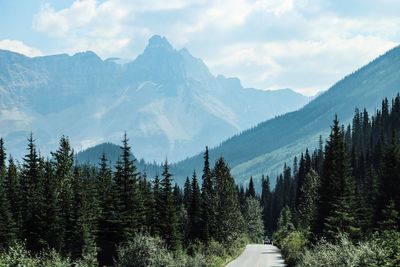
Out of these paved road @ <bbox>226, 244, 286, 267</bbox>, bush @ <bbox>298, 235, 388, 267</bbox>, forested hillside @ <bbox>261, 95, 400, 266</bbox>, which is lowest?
paved road @ <bbox>226, 244, 286, 267</bbox>

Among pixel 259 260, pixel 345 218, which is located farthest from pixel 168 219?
pixel 345 218

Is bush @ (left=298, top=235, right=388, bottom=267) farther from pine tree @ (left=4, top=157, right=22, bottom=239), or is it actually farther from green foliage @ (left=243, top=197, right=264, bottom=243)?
green foliage @ (left=243, top=197, right=264, bottom=243)

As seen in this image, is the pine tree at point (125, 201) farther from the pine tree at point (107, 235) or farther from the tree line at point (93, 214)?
the pine tree at point (107, 235)

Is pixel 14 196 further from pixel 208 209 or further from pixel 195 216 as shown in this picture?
pixel 208 209

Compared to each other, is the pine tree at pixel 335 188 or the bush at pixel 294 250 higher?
the pine tree at pixel 335 188

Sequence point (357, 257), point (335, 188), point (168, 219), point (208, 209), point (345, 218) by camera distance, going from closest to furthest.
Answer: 1. point (357, 257)
2. point (345, 218)
3. point (335, 188)
4. point (168, 219)
5. point (208, 209)

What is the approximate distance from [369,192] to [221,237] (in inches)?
1014

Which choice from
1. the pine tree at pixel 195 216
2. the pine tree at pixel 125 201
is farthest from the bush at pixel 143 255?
the pine tree at pixel 195 216

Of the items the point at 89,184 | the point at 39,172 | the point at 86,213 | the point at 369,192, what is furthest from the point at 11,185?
the point at 369,192

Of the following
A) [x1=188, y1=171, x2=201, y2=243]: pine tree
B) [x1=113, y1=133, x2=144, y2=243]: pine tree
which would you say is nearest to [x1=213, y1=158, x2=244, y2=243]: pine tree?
[x1=188, y1=171, x2=201, y2=243]: pine tree

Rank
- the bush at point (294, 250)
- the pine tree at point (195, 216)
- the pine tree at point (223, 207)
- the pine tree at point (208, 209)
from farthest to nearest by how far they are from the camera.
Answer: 1. the pine tree at point (223, 207)
2. the pine tree at point (195, 216)
3. the pine tree at point (208, 209)
4. the bush at point (294, 250)

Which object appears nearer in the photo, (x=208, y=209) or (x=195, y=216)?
(x=195, y=216)

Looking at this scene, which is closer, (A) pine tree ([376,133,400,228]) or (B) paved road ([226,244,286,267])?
(B) paved road ([226,244,286,267])

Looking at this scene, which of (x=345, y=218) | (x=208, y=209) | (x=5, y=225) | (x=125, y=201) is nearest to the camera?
(x=345, y=218)
